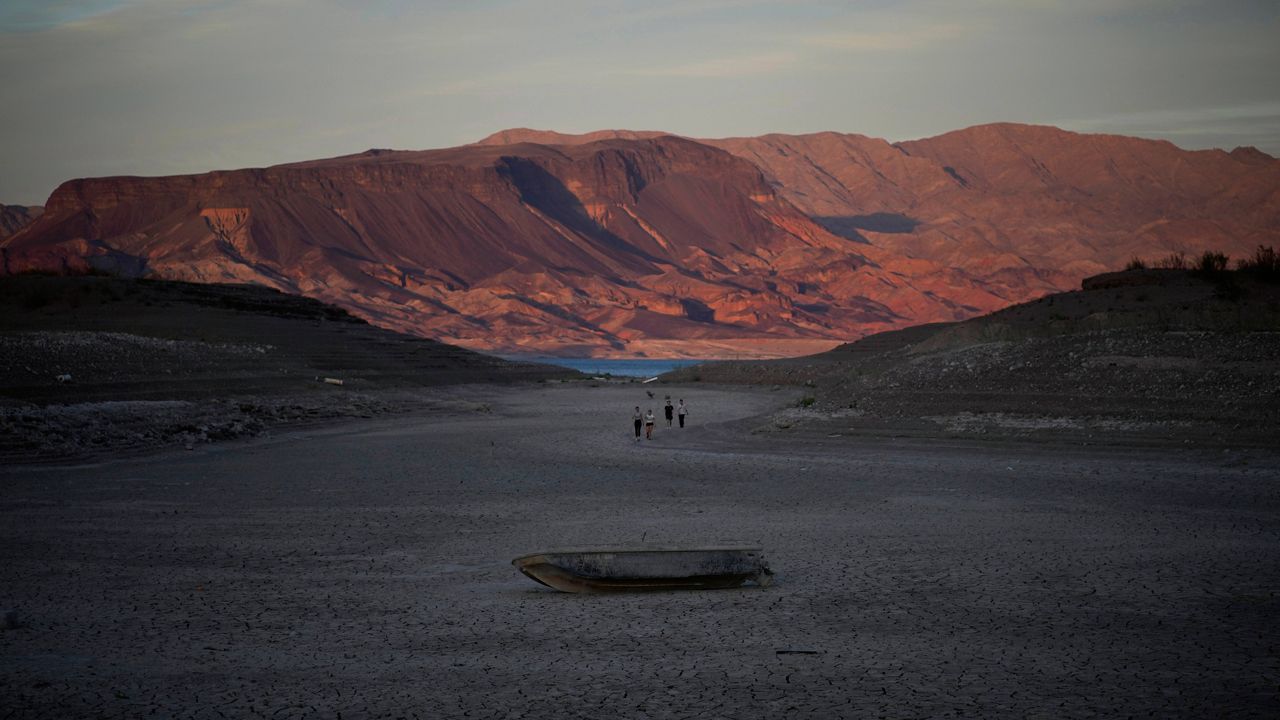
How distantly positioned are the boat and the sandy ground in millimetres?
193

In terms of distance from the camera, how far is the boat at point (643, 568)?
1068 centimetres

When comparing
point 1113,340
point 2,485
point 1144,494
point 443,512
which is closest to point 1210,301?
point 1113,340

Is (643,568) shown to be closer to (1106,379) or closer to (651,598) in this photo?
(651,598)

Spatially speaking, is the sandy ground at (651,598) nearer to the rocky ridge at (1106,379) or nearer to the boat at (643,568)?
the boat at (643,568)

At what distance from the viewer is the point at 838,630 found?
9250mm

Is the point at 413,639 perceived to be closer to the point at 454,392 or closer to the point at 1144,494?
the point at 1144,494

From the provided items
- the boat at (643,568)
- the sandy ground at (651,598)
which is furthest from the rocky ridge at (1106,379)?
Result: the boat at (643,568)

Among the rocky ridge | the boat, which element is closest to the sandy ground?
the boat

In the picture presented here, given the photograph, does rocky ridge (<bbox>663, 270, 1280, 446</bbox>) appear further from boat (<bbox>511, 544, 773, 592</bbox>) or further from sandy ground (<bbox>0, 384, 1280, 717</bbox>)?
boat (<bbox>511, 544, 773, 592</bbox>)

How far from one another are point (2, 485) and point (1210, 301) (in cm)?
3169

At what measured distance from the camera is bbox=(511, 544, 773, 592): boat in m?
10.7

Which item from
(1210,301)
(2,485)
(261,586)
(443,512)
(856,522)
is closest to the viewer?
(261,586)

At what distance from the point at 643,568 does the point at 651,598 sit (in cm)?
35

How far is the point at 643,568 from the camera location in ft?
35.4
